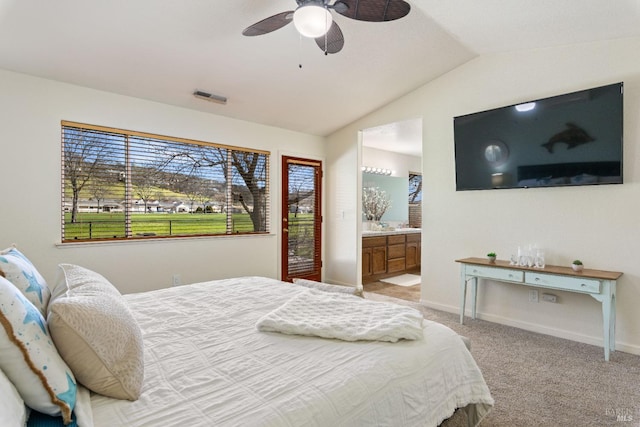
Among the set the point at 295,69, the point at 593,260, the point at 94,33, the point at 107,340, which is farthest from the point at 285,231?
the point at 107,340

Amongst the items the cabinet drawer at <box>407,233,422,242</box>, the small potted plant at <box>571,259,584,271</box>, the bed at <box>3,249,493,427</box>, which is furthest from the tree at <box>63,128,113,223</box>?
the cabinet drawer at <box>407,233,422,242</box>

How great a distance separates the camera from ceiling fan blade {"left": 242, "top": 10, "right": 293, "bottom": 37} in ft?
6.98

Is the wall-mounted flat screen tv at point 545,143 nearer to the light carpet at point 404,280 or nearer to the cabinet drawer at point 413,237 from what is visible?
the light carpet at point 404,280

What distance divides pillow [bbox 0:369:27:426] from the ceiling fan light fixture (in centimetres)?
201

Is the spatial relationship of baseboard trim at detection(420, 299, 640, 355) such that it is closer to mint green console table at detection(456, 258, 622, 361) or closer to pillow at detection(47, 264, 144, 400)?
mint green console table at detection(456, 258, 622, 361)

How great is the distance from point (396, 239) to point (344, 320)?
4548mm

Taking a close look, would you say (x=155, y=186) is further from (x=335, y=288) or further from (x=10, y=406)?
(x=10, y=406)

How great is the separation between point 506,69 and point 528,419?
3.25 meters

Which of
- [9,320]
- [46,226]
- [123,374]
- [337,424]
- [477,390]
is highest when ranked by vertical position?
[46,226]

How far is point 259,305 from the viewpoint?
79.0 inches

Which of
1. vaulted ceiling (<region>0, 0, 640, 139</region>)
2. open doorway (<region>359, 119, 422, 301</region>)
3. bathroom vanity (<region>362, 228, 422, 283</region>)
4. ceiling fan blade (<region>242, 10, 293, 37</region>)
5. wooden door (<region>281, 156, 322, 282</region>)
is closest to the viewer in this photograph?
ceiling fan blade (<region>242, 10, 293, 37</region>)

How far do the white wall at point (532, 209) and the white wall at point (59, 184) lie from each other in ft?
7.77

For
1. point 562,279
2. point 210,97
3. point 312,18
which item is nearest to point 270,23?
point 312,18

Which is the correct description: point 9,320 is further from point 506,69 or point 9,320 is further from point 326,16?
point 506,69
